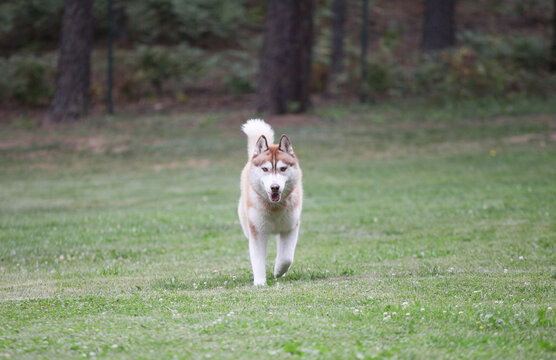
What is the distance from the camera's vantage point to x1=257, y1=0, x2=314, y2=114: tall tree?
2231 cm

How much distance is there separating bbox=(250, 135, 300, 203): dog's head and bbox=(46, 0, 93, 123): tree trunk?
60.3 ft

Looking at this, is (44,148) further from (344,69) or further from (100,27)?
(100,27)

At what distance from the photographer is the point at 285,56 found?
73.7 feet

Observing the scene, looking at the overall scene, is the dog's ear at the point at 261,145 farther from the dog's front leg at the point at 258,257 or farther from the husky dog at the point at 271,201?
the dog's front leg at the point at 258,257

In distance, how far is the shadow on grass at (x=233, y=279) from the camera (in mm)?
7266

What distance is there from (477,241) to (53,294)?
5681 millimetres

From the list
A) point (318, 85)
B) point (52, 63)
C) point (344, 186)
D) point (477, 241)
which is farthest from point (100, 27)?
point (477, 241)

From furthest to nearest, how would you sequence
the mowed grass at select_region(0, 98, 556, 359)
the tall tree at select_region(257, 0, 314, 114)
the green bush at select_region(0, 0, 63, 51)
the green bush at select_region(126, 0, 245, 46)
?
the green bush at select_region(0, 0, 63, 51) < the green bush at select_region(126, 0, 245, 46) < the tall tree at select_region(257, 0, 314, 114) < the mowed grass at select_region(0, 98, 556, 359)

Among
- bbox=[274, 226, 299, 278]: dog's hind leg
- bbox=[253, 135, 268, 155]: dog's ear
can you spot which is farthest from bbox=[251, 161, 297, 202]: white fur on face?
bbox=[274, 226, 299, 278]: dog's hind leg

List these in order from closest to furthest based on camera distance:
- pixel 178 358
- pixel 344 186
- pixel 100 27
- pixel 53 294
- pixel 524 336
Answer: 1. pixel 178 358
2. pixel 524 336
3. pixel 53 294
4. pixel 344 186
5. pixel 100 27

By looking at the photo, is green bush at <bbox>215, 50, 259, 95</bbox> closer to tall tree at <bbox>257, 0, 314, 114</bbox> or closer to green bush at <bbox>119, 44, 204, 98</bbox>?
green bush at <bbox>119, 44, 204, 98</bbox>

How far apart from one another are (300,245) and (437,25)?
2221cm

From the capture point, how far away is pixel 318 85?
29328mm

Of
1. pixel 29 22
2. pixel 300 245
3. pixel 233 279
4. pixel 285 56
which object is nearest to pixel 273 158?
pixel 233 279
